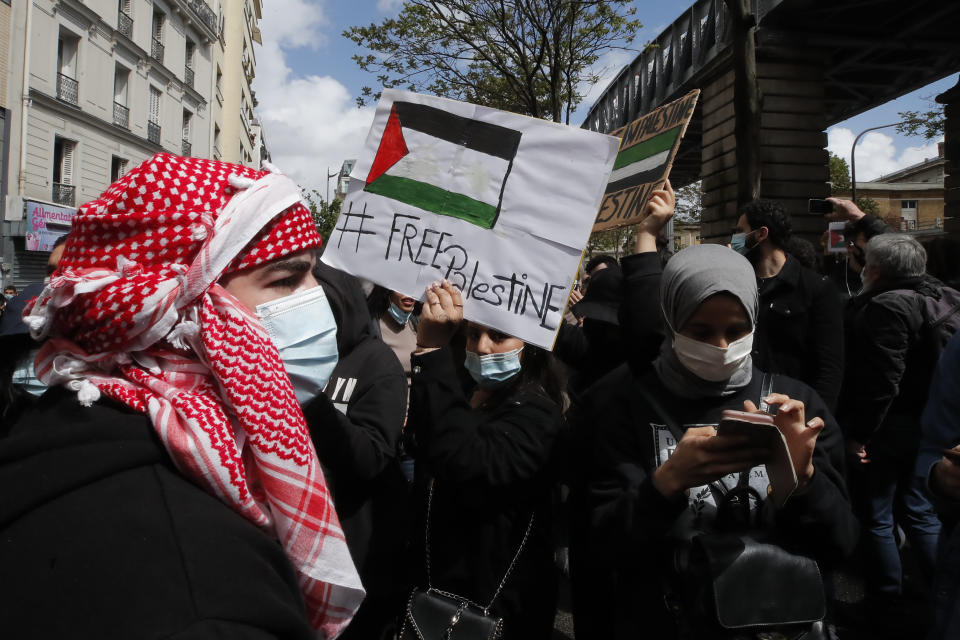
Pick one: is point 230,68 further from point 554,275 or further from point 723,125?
point 554,275

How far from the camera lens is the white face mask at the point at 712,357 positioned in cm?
196

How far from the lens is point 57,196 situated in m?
21.6

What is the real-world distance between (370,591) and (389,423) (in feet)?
2.00

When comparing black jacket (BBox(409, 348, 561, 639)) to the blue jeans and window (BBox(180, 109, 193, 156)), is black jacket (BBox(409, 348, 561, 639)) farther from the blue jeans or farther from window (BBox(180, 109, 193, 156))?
window (BBox(180, 109, 193, 156))

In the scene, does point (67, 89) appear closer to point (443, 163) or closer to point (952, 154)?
point (952, 154)

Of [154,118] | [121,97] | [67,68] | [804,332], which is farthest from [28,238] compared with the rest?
[804,332]

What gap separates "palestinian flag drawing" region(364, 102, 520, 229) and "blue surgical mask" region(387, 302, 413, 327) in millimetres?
1745

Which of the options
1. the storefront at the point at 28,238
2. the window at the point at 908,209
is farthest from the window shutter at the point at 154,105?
the window at the point at 908,209

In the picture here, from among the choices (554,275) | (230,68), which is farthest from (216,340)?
(230,68)

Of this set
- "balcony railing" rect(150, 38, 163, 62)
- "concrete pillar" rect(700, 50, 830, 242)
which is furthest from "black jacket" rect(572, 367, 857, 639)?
"balcony railing" rect(150, 38, 163, 62)

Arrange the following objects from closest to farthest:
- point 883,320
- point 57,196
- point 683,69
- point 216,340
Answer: point 216,340 < point 883,320 < point 683,69 < point 57,196

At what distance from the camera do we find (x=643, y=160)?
9.49ft

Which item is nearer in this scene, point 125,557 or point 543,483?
point 125,557

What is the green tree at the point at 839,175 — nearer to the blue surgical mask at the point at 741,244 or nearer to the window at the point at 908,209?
the window at the point at 908,209
